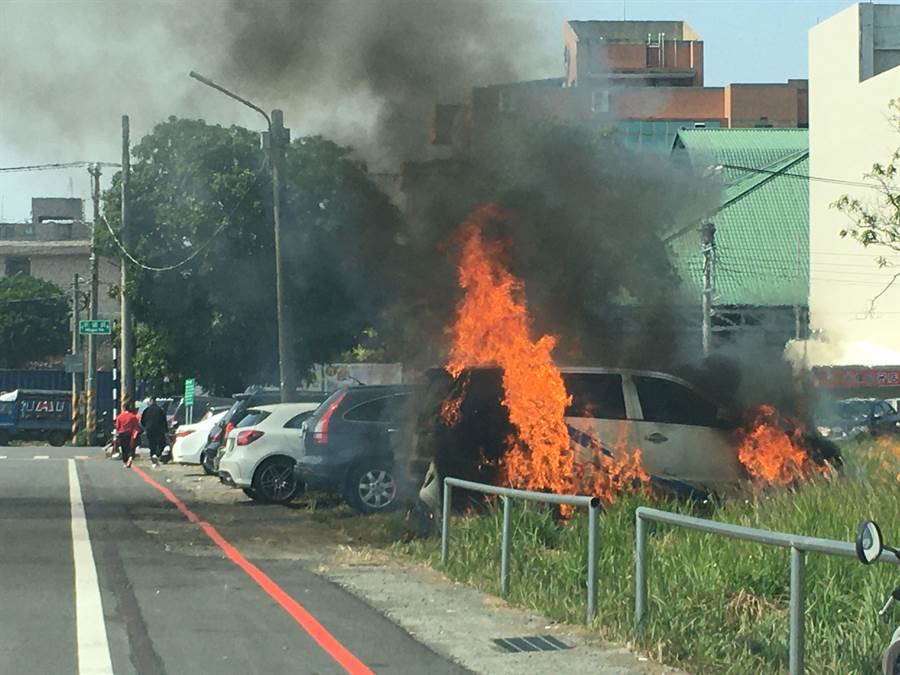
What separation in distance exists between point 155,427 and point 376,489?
19.2 meters

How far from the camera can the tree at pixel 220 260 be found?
44.5 metres

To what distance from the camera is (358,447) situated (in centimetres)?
1873

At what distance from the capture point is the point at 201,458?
30.9m

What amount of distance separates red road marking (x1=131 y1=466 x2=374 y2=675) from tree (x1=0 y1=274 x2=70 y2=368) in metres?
73.9

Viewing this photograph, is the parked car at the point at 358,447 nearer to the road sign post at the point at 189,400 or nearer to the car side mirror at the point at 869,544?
the car side mirror at the point at 869,544

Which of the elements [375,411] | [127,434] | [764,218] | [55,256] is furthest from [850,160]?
[55,256]

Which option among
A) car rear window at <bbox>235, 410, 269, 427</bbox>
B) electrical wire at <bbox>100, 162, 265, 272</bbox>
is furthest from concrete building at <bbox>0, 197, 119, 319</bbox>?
car rear window at <bbox>235, 410, 269, 427</bbox>

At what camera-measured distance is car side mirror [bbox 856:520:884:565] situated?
5742mm

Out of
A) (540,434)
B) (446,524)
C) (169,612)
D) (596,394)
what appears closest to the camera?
(169,612)

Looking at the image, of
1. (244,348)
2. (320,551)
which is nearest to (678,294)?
(320,551)

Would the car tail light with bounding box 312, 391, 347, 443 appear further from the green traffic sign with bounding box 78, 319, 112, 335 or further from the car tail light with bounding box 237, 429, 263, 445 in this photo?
the green traffic sign with bounding box 78, 319, 112, 335

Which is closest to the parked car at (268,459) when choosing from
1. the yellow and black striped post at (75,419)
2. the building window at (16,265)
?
the yellow and black striped post at (75,419)

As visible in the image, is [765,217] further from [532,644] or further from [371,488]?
[532,644]

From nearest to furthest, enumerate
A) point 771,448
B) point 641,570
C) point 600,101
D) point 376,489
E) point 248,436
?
point 641,570, point 771,448, point 376,489, point 248,436, point 600,101
